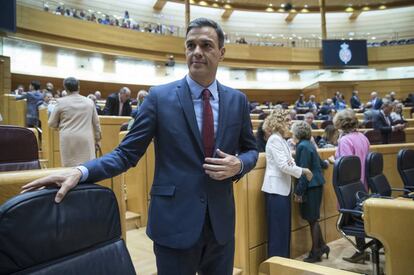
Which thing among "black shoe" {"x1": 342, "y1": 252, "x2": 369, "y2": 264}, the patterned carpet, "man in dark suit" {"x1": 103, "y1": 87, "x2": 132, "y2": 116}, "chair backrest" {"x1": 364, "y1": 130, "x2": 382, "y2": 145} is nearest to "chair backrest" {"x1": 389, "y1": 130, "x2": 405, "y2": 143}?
"chair backrest" {"x1": 364, "y1": 130, "x2": 382, "y2": 145}

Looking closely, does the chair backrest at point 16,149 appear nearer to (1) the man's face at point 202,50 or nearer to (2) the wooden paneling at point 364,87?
(1) the man's face at point 202,50

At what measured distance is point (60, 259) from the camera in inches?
36.9

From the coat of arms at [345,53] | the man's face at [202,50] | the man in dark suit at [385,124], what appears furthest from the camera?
the coat of arms at [345,53]

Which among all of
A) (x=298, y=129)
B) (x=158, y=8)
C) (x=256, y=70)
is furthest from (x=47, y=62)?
(x=298, y=129)

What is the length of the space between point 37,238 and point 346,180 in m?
2.65

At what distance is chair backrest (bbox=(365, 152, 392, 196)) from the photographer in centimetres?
328

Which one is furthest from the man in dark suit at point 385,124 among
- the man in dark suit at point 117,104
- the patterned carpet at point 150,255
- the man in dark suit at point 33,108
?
the man in dark suit at point 33,108

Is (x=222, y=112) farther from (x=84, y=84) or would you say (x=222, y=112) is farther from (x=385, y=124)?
(x=84, y=84)

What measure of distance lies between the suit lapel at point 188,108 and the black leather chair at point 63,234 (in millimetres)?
385

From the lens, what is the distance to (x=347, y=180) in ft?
9.81

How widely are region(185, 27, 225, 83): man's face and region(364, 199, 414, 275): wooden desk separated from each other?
1.12m

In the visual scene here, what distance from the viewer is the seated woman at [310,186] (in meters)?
3.30

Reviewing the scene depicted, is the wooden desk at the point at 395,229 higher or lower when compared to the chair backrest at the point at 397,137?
lower

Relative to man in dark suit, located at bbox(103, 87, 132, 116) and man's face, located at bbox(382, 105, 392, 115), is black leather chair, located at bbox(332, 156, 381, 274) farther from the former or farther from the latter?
man's face, located at bbox(382, 105, 392, 115)
